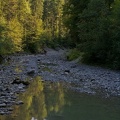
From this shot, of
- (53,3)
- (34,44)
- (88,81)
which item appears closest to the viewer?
(88,81)

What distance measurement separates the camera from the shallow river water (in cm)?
1109

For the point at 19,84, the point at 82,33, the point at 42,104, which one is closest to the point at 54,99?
the point at 42,104

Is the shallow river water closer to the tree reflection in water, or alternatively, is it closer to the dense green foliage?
the tree reflection in water

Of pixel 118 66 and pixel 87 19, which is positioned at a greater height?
pixel 87 19

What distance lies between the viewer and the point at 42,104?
13.1 metres

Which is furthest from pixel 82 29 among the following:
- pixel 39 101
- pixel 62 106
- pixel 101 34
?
pixel 62 106

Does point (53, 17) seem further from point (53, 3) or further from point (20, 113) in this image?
point (20, 113)

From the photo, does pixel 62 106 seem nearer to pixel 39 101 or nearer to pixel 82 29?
pixel 39 101

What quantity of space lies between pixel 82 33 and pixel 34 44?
30.2 meters

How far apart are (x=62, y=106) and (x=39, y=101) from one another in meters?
1.35

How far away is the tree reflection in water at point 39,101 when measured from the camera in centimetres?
1111

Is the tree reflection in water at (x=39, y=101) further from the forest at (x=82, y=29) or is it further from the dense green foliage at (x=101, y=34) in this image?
the forest at (x=82, y=29)

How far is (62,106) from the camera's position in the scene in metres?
12.8

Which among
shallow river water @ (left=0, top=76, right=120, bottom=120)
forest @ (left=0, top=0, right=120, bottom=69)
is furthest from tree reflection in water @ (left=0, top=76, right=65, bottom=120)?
forest @ (left=0, top=0, right=120, bottom=69)
